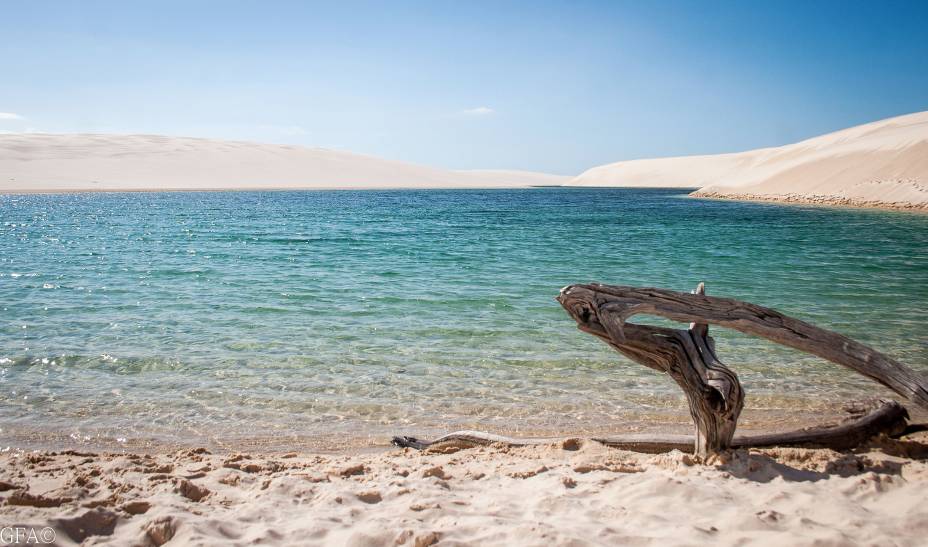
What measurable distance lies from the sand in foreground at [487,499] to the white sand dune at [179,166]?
74842 millimetres

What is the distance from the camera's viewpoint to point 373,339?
763 cm

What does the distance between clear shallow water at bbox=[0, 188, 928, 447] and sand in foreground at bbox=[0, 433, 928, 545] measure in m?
1.10

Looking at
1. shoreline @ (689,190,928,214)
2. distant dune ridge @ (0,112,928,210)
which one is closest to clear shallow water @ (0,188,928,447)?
shoreline @ (689,190,928,214)

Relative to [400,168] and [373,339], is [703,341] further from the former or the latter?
[400,168]

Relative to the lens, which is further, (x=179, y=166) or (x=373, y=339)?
(x=179, y=166)

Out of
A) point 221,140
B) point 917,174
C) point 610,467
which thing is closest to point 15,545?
point 610,467

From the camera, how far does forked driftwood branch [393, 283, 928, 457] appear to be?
3385 mm

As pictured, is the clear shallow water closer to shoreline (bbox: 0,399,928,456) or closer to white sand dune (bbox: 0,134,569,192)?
shoreline (bbox: 0,399,928,456)

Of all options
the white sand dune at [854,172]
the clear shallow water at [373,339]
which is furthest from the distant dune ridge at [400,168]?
the clear shallow water at [373,339]

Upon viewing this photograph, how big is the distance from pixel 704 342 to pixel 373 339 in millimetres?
4869

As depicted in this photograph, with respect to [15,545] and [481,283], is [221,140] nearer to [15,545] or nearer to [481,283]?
[481,283]

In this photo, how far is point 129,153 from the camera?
94625 millimetres

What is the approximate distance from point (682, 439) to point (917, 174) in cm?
4289

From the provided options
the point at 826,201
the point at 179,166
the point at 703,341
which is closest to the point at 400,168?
the point at 179,166
